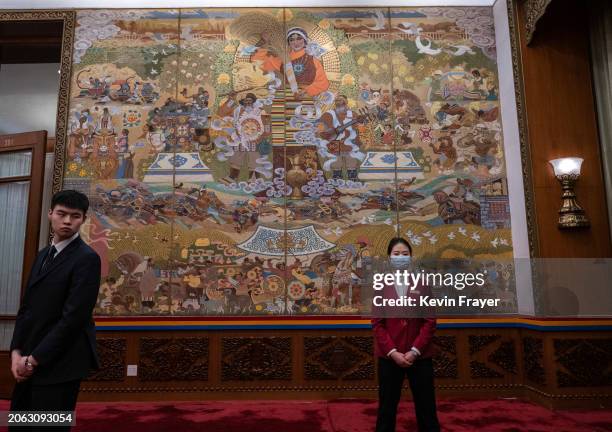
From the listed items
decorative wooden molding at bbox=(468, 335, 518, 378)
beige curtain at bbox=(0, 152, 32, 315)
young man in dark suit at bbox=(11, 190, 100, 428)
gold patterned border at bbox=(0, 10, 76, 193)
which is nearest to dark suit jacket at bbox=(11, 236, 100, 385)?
young man in dark suit at bbox=(11, 190, 100, 428)

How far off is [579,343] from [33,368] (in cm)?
493

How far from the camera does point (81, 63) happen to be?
229 inches

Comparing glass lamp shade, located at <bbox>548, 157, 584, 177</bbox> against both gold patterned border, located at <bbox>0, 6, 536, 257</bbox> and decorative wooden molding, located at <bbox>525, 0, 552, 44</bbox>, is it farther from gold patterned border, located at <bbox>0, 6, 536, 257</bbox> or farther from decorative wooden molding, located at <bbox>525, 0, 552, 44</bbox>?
decorative wooden molding, located at <bbox>525, 0, 552, 44</bbox>

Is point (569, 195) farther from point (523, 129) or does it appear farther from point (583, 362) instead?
point (583, 362)

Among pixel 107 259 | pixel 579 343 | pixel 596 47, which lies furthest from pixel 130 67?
pixel 579 343

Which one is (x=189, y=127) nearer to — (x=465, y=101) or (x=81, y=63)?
(x=81, y=63)

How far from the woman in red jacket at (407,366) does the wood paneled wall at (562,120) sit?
278 centimetres

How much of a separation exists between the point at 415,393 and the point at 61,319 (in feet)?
7.10

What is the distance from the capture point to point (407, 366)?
2.87 meters

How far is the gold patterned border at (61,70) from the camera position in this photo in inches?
220

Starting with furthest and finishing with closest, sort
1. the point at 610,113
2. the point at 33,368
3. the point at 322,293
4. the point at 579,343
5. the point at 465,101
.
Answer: the point at 465,101 < the point at 322,293 < the point at 610,113 < the point at 579,343 < the point at 33,368

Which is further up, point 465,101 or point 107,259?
point 465,101

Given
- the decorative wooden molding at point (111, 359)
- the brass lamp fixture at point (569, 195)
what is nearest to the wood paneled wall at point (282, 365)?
the decorative wooden molding at point (111, 359)

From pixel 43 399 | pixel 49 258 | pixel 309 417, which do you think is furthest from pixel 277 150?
pixel 43 399
